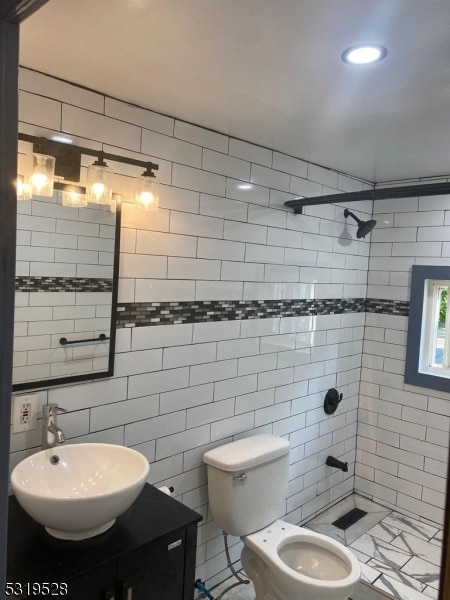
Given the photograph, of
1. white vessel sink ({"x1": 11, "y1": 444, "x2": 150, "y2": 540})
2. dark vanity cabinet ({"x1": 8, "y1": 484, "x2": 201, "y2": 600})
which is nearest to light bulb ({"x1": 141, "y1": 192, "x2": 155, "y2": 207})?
white vessel sink ({"x1": 11, "y1": 444, "x2": 150, "y2": 540})

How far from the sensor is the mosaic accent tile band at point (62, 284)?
4.97 feet

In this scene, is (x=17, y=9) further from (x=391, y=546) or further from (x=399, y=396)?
(x=391, y=546)

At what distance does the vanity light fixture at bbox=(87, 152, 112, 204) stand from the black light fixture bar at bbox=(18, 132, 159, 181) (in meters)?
0.04

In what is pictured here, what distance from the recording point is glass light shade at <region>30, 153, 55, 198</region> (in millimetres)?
1476

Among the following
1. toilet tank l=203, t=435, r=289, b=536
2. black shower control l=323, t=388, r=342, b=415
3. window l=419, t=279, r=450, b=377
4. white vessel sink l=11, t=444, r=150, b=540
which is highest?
window l=419, t=279, r=450, b=377

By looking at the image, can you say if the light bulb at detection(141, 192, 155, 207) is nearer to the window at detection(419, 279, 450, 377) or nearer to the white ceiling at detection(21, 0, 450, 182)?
the white ceiling at detection(21, 0, 450, 182)

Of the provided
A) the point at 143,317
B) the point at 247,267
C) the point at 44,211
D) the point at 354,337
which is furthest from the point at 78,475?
the point at 354,337

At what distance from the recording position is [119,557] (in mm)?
1310

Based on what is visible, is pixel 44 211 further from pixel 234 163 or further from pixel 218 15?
pixel 234 163

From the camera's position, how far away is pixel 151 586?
141cm

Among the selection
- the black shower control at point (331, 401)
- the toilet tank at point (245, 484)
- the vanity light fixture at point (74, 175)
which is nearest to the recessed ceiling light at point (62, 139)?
the vanity light fixture at point (74, 175)

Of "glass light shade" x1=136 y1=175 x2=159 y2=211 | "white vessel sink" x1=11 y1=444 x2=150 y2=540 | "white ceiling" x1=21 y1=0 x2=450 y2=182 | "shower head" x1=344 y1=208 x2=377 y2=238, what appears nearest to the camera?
"white ceiling" x1=21 y1=0 x2=450 y2=182

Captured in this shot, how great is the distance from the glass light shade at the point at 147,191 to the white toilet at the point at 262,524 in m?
1.20

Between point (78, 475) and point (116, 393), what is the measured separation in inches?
14.1
